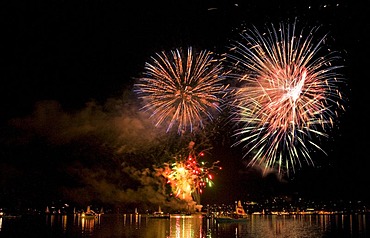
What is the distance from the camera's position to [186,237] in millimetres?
51219

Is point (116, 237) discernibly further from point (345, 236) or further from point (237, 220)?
point (237, 220)

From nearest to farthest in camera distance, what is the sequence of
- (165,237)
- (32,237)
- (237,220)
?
(165,237)
(32,237)
(237,220)

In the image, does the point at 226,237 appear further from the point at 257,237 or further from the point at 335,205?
the point at 335,205

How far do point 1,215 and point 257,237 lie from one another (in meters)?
175

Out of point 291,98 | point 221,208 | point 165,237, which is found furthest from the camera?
point 221,208

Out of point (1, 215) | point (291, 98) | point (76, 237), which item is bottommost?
point (1, 215)

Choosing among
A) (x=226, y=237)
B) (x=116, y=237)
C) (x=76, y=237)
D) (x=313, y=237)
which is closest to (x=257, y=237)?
(x=226, y=237)

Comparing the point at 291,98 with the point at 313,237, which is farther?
the point at 313,237

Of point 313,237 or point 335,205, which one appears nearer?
point 313,237

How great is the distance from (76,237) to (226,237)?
1904 centimetres

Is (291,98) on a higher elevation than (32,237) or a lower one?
higher

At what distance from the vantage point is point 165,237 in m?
50.7

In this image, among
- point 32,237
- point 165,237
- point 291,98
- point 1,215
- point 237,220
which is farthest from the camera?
point 1,215

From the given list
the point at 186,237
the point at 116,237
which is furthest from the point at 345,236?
the point at 116,237
